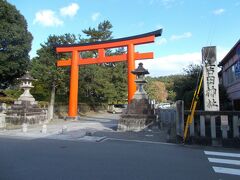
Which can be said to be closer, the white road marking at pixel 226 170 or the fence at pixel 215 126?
the white road marking at pixel 226 170

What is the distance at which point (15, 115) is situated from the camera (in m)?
17.8

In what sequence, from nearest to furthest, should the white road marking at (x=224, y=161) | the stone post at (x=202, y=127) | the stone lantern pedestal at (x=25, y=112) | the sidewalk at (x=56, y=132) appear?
the white road marking at (x=224, y=161) < the stone post at (x=202, y=127) < the sidewalk at (x=56, y=132) < the stone lantern pedestal at (x=25, y=112)

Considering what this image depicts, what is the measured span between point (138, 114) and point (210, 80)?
5.92 meters

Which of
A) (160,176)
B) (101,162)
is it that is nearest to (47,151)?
(101,162)

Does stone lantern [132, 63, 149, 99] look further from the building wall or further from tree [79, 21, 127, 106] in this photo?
tree [79, 21, 127, 106]

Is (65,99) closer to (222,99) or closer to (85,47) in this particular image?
(85,47)

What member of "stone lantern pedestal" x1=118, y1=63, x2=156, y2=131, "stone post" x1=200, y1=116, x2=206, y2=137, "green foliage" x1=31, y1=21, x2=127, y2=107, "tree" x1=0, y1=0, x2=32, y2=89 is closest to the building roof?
"stone lantern pedestal" x1=118, y1=63, x2=156, y2=131

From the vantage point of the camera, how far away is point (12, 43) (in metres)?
24.2

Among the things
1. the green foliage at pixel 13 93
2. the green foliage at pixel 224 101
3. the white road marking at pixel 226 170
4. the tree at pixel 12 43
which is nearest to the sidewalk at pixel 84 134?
the green foliage at pixel 224 101

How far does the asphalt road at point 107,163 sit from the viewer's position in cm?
528

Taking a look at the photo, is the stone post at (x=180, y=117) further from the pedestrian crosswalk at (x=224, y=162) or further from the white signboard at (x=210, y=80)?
the pedestrian crosswalk at (x=224, y=162)

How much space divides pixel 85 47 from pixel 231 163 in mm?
18597

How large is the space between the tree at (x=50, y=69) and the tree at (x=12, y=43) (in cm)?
145

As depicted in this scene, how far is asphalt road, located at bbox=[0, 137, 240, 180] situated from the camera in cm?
528
